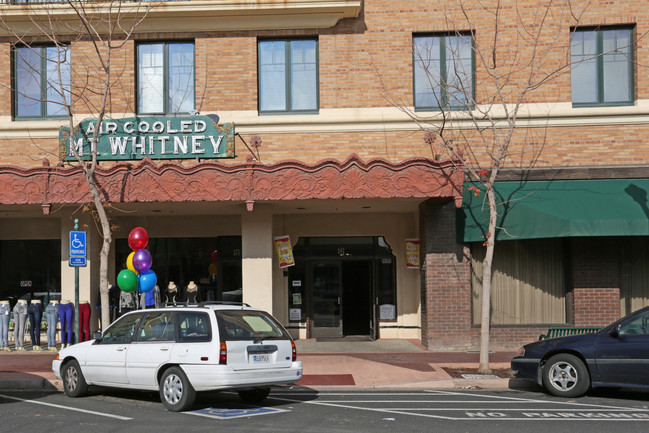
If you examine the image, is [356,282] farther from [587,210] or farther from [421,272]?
[587,210]

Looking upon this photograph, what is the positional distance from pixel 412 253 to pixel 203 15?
8056mm

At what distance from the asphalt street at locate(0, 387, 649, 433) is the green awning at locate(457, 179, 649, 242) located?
15.5 feet

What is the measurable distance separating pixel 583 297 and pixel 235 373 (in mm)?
10103

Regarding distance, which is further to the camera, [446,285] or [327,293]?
[327,293]

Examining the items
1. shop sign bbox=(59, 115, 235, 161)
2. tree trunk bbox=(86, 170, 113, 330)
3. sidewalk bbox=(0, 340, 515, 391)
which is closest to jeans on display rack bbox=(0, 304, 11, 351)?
sidewalk bbox=(0, 340, 515, 391)

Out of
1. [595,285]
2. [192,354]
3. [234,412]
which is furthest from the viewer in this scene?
[595,285]

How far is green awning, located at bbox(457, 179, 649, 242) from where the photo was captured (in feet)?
50.7

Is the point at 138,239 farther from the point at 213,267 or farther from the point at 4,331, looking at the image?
the point at 4,331

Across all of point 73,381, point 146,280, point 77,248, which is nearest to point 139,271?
point 146,280

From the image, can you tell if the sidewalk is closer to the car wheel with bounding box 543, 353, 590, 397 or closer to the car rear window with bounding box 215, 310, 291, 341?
the car wheel with bounding box 543, 353, 590, 397

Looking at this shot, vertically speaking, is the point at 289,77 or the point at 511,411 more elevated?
the point at 289,77

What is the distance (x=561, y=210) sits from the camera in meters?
15.9

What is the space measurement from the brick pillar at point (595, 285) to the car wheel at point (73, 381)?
11018mm

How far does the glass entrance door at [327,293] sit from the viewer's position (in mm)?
19469
